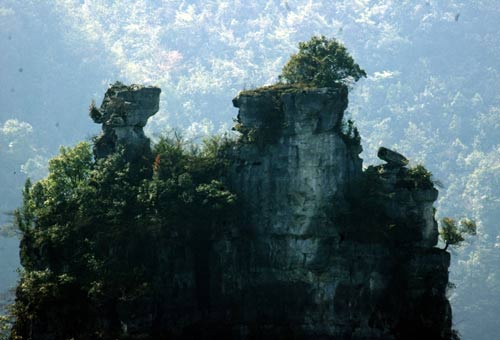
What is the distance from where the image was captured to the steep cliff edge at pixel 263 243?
181 feet

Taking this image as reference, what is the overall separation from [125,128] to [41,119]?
106 m

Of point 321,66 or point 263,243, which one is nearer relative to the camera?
point 263,243

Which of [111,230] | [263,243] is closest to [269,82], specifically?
[263,243]

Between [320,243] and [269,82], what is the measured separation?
123 meters

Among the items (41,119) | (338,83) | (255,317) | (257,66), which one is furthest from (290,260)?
(257,66)

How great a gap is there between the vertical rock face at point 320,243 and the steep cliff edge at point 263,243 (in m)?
0.06

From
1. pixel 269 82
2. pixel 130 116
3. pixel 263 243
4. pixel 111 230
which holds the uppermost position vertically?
pixel 269 82

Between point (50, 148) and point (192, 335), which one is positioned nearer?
point (192, 335)

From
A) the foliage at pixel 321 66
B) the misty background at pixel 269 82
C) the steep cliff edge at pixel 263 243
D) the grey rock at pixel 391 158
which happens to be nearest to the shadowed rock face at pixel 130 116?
the steep cliff edge at pixel 263 243

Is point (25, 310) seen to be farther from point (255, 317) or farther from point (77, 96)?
point (77, 96)

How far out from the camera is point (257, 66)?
623ft

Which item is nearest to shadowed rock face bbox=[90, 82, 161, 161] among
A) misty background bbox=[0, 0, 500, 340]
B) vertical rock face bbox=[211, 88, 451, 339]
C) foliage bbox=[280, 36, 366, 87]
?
vertical rock face bbox=[211, 88, 451, 339]

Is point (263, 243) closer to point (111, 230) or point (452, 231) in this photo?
point (111, 230)

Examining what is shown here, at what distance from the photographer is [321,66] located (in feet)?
197
